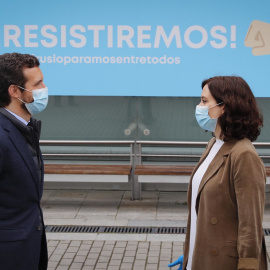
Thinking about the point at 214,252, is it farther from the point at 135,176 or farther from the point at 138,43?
the point at 138,43

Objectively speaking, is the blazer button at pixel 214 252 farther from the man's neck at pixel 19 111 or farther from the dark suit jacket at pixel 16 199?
the man's neck at pixel 19 111

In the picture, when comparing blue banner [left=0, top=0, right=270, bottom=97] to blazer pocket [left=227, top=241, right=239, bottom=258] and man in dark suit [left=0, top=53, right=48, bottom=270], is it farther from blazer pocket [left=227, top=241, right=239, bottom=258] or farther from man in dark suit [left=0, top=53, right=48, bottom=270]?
blazer pocket [left=227, top=241, right=239, bottom=258]

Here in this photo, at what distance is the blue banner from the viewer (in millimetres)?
7535

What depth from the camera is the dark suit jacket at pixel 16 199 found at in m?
2.76

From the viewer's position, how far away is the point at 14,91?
2.93 meters

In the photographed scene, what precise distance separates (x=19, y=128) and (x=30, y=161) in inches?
7.1

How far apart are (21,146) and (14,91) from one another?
305 mm

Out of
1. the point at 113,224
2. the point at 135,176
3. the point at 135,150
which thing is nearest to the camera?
the point at 113,224

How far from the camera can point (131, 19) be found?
7590mm

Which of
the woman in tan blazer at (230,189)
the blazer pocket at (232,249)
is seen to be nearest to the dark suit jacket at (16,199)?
the woman in tan blazer at (230,189)

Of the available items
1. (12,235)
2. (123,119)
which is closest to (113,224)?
(123,119)

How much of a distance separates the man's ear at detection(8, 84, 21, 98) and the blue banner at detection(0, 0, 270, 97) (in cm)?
474

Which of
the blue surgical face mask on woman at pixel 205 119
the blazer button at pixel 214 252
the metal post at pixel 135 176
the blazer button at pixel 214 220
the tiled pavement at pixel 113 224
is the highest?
the blue surgical face mask on woman at pixel 205 119

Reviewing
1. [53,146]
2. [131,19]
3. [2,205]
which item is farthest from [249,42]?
[2,205]
